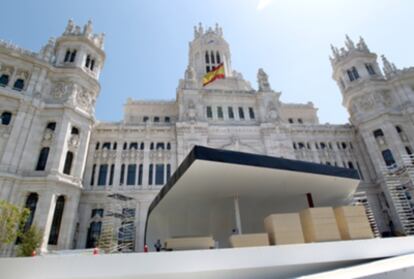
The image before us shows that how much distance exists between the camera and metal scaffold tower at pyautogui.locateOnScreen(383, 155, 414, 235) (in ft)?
92.6

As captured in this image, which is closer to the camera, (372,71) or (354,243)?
(354,243)

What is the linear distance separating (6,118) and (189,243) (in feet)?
89.5

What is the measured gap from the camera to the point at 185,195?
13.5m

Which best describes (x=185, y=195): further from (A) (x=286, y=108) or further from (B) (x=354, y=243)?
(A) (x=286, y=108)

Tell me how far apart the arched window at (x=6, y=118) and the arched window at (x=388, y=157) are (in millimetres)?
46811

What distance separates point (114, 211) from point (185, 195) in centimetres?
1884

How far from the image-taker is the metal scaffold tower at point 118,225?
86.2 ft

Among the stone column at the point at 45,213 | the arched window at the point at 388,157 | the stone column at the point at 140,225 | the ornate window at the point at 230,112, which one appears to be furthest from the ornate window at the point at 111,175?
the arched window at the point at 388,157

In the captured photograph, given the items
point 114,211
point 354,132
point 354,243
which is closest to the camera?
point 354,243

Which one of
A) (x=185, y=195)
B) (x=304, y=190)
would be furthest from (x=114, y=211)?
(x=304, y=190)

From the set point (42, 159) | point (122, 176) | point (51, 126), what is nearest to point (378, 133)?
point (122, 176)

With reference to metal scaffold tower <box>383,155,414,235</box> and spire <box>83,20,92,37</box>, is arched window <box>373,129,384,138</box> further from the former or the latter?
spire <box>83,20,92,37</box>

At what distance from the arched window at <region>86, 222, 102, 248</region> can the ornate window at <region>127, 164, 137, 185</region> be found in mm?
5978

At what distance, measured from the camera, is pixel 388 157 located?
3344 cm
